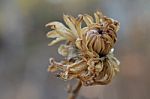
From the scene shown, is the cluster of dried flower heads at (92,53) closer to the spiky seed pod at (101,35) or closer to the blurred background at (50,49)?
the spiky seed pod at (101,35)

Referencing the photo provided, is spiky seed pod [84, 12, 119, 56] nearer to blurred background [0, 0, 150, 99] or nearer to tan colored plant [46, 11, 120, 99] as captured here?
tan colored plant [46, 11, 120, 99]

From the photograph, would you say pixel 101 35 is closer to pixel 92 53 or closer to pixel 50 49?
pixel 92 53

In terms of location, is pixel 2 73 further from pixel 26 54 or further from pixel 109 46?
pixel 109 46

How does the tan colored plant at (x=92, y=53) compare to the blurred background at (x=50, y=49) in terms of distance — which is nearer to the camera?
the tan colored plant at (x=92, y=53)

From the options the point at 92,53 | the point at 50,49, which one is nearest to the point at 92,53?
the point at 92,53

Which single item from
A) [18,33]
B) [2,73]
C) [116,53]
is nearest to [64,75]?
[116,53]

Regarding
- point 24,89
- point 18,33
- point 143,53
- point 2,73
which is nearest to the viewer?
point 143,53

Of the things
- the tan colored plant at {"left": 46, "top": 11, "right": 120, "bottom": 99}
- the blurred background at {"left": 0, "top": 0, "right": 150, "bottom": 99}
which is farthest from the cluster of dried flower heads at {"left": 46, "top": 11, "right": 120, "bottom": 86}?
the blurred background at {"left": 0, "top": 0, "right": 150, "bottom": 99}

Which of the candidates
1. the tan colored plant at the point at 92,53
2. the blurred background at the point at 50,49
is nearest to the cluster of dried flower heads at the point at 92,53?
the tan colored plant at the point at 92,53
